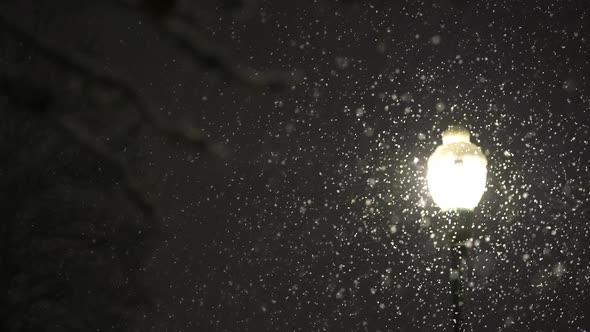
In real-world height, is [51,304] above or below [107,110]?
above

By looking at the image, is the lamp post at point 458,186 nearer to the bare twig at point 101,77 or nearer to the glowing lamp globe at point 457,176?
the glowing lamp globe at point 457,176

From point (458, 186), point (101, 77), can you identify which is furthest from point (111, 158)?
point (458, 186)

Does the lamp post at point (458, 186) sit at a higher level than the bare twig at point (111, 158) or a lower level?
higher

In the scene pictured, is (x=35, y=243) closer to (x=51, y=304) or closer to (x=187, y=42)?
(x=51, y=304)

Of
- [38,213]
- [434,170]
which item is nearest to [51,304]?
[38,213]

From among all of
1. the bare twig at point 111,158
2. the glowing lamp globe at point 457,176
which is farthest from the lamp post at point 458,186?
the bare twig at point 111,158

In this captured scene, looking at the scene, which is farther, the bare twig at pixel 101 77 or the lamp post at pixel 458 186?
the lamp post at pixel 458 186
